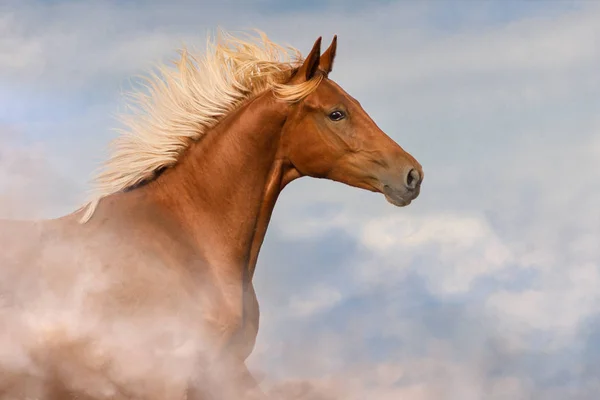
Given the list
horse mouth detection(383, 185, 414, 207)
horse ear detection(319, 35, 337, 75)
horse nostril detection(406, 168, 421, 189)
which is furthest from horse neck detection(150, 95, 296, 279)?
horse nostril detection(406, 168, 421, 189)

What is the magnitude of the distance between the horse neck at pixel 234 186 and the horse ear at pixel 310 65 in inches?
12.4

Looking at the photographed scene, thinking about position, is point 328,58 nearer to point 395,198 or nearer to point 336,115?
point 336,115

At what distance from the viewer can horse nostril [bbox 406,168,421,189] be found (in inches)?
274

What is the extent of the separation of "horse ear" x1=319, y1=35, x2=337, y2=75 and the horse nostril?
3.52ft

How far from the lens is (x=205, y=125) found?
282 inches

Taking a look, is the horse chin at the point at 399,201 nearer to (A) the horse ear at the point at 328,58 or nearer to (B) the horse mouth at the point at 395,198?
(B) the horse mouth at the point at 395,198

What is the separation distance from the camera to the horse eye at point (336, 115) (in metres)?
7.03

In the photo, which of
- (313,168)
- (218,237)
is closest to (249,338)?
(218,237)

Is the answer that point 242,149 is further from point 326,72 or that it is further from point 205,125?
point 326,72

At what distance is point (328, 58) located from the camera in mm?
7285

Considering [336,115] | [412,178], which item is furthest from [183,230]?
[412,178]

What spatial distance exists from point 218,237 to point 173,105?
118 centimetres

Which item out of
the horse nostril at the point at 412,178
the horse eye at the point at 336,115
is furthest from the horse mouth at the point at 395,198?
the horse eye at the point at 336,115

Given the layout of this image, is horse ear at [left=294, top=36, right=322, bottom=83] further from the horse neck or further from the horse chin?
the horse chin
